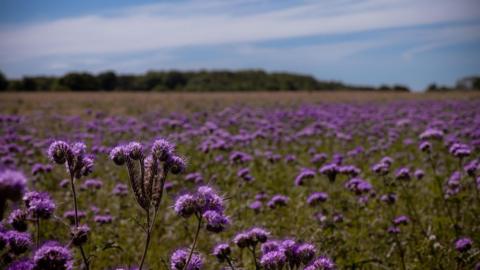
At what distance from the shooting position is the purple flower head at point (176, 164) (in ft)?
9.78

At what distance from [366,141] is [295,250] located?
12.1 metres

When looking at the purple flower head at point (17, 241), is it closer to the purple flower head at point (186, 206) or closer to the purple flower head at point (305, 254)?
the purple flower head at point (186, 206)

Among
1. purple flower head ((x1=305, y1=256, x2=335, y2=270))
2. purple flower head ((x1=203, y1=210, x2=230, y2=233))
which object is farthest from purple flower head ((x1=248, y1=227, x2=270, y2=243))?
purple flower head ((x1=305, y1=256, x2=335, y2=270))

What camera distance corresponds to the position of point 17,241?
304 cm

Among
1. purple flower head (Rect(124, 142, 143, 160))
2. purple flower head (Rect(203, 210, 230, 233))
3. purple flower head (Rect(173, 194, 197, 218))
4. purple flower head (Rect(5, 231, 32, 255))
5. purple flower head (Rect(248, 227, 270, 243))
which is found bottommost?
purple flower head (Rect(248, 227, 270, 243))

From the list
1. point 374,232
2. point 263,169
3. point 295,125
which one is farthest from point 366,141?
point 374,232

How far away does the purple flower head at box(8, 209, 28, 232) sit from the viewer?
337 cm

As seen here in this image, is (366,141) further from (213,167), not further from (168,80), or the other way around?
(168,80)

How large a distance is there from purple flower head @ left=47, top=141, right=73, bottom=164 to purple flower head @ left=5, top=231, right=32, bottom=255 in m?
0.59

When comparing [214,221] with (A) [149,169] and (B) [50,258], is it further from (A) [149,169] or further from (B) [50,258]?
(B) [50,258]

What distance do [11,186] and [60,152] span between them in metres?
0.64

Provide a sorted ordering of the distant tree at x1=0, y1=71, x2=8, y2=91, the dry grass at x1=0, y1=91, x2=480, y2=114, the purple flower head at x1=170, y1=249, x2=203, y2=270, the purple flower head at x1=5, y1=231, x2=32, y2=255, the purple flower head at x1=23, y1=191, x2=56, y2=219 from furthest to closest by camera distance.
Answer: the distant tree at x1=0, y1=71, x2=8, y2=91, the dry grass at x1=0, y1=91, x2=480, y2=114, the purple flower head at x1=23, y1=191, x2=56, y2=219, the purple flower head at x1=170, y1=249, x2=203, y2=270, the purple flower head at x1=5, y1=231, x2=32, y2=255

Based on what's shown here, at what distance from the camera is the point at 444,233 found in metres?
6.36

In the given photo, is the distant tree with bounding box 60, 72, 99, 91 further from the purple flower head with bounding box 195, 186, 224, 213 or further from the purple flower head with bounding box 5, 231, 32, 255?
the purple flower head with bounding box 195, 186, 224, 213
